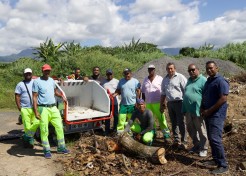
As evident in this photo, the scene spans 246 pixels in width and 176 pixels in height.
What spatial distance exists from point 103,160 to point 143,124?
1221mm

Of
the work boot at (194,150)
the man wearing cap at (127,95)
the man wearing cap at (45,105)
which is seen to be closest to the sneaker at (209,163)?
the work boot at (194,150)

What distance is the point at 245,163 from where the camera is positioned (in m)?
5.27

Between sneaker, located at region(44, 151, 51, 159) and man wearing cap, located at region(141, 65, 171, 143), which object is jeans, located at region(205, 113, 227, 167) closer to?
man wearing cap, located at region(141, 65, 171, 143)

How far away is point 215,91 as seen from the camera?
5.07 meters

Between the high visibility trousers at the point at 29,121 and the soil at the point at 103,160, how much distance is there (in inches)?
17.5

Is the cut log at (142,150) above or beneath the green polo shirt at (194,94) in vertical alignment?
beneath

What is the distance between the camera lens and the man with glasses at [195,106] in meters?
5.70

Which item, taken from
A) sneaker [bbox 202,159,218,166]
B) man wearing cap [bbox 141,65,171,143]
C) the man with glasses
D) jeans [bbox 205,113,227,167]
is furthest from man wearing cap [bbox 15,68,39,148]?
jeans [bbox 205,113,227,167]

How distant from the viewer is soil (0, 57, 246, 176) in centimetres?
550

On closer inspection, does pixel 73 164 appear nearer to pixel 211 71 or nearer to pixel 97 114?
pixel 97 114

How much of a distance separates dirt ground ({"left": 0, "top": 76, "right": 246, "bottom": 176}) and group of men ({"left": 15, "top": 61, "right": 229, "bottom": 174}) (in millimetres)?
232

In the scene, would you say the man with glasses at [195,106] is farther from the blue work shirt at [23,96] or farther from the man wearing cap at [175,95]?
the blue work shirt at [23,96]

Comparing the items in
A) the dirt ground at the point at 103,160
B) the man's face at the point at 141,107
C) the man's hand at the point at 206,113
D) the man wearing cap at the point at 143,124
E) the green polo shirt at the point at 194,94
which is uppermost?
the green polo shirt at the point at 194,94

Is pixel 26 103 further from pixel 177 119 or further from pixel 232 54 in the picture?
Answer: pixel 232 54
